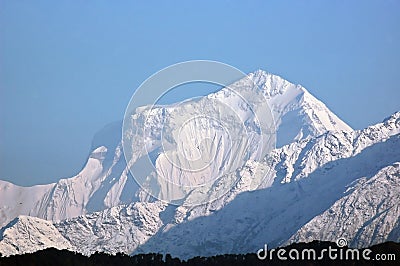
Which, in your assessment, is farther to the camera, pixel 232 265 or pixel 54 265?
pixel 232 265

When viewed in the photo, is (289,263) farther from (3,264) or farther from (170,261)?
(3,264)

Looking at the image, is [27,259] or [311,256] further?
[311,256]

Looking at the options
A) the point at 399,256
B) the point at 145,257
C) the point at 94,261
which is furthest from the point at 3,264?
the point at 399,256

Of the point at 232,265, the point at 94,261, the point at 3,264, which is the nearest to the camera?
the point at 3,264

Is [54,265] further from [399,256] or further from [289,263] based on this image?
[399,256]

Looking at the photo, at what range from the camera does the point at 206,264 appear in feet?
541

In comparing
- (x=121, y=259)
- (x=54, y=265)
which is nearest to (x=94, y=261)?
(x=121, y=259)

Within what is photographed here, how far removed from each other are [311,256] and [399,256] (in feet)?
45.9

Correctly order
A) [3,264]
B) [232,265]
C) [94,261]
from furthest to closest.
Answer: [232,265]
[94,261]
[3,264]

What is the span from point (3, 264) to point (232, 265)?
153 ft

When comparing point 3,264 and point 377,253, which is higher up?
point 377,253

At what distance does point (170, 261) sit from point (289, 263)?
22027mm

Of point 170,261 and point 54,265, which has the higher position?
point 170,261

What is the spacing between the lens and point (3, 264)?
423 ft
